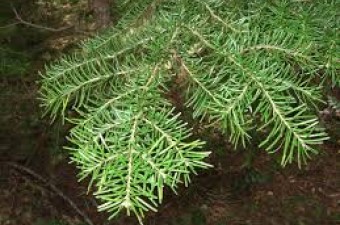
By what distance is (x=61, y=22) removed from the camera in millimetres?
5336

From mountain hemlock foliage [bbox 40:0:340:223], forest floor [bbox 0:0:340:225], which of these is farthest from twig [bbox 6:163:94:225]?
mountain hemlock foliage [bbox 40:0:340:223]

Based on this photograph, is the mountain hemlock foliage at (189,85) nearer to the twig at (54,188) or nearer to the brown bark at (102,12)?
the brown bark at (102,12)

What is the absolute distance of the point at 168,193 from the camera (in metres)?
3.96

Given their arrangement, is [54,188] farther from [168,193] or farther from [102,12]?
[102,12]

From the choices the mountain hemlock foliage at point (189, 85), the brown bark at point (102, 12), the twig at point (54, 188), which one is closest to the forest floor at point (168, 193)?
the twig at point (54, 188)

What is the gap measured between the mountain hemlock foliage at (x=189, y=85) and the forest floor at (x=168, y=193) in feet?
8.69

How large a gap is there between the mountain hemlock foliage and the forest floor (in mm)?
2650

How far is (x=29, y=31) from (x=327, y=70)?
3.25 m

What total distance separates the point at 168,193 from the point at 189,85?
10.6 ft

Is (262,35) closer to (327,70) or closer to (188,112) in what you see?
(327,70)

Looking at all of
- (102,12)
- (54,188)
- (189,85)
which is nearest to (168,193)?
(54,188)

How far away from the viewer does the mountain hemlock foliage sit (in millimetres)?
622

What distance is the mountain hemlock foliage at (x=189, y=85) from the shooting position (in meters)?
0.62

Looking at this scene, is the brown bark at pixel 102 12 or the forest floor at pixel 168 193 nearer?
the brown bark at pixel 102 12
